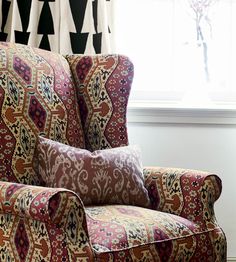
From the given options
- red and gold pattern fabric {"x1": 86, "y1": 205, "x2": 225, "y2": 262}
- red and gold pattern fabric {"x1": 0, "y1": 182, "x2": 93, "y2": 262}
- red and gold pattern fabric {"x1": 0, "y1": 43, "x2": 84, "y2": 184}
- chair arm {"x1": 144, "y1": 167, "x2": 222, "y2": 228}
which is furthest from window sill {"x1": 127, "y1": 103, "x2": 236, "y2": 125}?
red and gold pattern fabric {"x1": 0, "y1": 182, "x2": 93, "y2": 262}

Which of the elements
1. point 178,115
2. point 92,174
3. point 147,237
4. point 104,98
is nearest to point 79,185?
point 92,174

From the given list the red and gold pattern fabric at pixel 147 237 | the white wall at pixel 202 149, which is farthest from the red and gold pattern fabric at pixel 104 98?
the white wall at pixel 202 149

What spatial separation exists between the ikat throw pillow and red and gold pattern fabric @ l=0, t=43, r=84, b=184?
2.8 inches

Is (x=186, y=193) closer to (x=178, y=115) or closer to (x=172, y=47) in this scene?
(x=178, y=115)

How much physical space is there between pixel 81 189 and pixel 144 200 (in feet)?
0.89

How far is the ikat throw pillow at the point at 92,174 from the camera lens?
2127 millimetres

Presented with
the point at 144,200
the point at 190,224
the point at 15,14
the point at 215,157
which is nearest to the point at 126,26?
the point at 15,14

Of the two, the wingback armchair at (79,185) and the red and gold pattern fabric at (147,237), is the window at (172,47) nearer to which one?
the wingback armchair at (79,185)

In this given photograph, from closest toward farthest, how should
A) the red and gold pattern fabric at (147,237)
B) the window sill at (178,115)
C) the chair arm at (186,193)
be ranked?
the red and gold pattern fabric at (147,237) → the chair arm at (186,193) → the window sill at (178,115)

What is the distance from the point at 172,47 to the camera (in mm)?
3252

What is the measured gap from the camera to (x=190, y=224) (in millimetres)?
2035

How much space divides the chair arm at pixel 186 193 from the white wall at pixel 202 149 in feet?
2.47

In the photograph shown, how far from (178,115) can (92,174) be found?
101cm

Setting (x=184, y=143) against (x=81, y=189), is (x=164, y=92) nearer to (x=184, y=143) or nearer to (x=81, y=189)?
(x=184, y=143)
